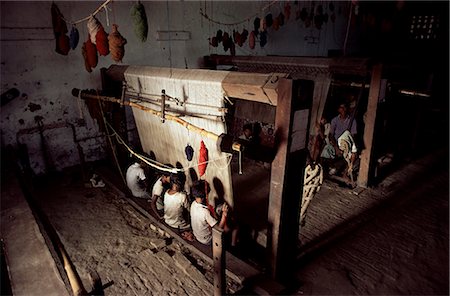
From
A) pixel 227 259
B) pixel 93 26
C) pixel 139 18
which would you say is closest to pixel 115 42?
pixel 93 26

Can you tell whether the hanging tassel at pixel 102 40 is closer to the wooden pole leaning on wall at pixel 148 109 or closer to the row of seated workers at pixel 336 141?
the wooden pole leaning on wall at pixel 148 109

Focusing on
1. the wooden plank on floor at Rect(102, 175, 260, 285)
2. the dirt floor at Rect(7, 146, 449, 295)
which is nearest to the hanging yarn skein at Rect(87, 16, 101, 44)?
the dirt floor at Rect(7, 146, 449, 295)

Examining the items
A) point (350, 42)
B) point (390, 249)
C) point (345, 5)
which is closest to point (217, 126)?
point (390, 249)

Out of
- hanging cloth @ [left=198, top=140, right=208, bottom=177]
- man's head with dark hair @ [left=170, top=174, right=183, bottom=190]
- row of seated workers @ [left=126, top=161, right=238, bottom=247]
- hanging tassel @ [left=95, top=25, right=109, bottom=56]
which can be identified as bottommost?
row of seated workers @ [left=126, top=161, right=238, bottom=247]

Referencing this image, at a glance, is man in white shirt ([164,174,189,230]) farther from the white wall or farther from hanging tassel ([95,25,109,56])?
the white wall

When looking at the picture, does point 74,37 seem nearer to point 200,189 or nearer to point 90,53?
point 90,53

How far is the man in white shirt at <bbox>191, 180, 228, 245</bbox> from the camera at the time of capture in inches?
175

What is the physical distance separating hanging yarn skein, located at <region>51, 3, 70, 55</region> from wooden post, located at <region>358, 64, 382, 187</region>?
266 inches

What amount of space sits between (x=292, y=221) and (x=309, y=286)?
0.96 metres

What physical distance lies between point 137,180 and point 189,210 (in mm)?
1534

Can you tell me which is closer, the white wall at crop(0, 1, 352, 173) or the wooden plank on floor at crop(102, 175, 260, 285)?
the wooden plank on floor at crop(102, 175, 260, 285)

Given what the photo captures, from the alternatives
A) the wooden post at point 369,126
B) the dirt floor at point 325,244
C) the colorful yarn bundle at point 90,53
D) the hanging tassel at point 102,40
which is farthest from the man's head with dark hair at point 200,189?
the colorful yarn bundle at point 90,53

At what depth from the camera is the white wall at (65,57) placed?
6.69m

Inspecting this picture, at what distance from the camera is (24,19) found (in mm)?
6605
